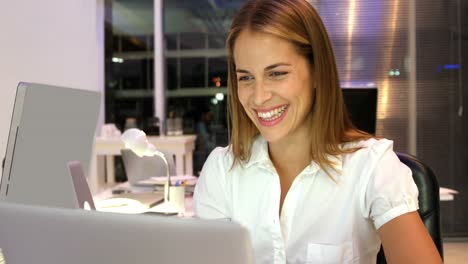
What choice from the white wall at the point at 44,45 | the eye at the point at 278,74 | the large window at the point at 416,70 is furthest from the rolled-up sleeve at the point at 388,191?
the large window at the point at 416,70

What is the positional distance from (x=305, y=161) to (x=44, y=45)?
199cm

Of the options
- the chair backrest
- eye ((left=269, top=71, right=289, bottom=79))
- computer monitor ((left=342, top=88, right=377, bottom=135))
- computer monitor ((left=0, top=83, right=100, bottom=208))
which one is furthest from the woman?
the chair backrest

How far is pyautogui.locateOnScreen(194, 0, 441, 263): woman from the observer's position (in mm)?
1061

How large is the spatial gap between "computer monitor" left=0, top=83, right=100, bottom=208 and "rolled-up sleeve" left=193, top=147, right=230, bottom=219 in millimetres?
371

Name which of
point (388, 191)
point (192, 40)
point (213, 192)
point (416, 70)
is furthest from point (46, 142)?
point (192, 40)

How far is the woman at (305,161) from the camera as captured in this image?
1.06 metres

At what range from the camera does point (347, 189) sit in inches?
44.0

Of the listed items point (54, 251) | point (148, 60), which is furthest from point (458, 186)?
point (54, 251)

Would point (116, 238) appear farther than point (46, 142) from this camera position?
No

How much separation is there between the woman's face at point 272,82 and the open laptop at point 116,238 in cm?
70

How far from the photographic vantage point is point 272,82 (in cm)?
108

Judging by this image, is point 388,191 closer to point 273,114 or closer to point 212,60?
point 273,114

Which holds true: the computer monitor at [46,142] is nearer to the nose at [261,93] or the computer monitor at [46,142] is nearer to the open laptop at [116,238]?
the nose at [261,93]

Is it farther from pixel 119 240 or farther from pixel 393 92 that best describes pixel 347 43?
pixel 119 240
